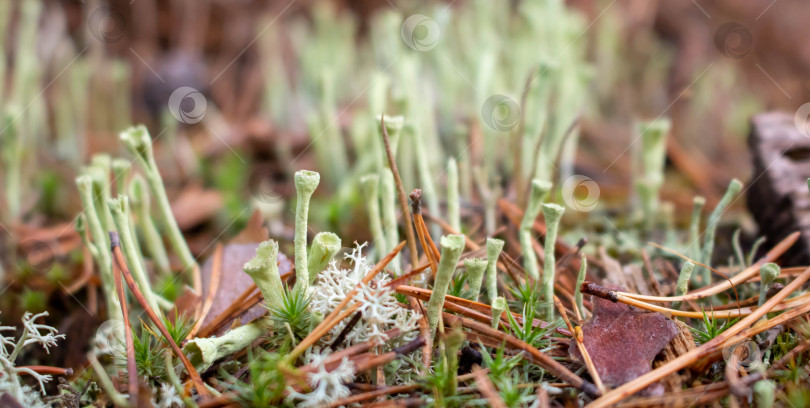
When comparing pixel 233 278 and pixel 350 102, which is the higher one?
pixel 350 102

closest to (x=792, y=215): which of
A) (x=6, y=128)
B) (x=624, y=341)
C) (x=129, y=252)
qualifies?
(x=624, y=341)

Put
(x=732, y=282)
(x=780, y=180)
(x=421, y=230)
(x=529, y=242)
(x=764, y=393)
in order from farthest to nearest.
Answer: (x=780, y=180), (x=529, y=242), (x=732, y=282), (x=421, y=230), (x=764, y=393)

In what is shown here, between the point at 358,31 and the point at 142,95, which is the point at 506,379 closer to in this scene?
the point at 142,95

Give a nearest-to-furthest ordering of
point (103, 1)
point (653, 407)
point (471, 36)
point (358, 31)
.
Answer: point (653, 407) < point (471, 36) < point (103, 1) < point (358, 31)

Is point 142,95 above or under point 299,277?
above

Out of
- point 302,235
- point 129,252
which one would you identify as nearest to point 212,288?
point 129,252

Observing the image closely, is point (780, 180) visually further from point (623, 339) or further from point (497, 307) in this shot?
point (497, 307)

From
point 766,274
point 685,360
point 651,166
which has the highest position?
point 651,166
